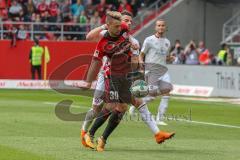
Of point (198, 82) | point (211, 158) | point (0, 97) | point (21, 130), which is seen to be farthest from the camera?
point (198, 82)

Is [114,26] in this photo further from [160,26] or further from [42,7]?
[42,7]

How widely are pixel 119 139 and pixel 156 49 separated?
436 centimetres

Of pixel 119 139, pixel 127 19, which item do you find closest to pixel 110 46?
pixel 127 19

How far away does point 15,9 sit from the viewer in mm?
43375

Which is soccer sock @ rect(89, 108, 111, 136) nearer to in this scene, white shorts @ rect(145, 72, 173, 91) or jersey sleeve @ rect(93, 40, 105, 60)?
jersey sleeve @ rect(93, 40, 105, 60)

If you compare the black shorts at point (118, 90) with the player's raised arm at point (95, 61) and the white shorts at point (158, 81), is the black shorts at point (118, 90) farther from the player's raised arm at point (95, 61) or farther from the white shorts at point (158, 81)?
the white shorts at point (158, 81)

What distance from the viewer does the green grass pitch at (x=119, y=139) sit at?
13109 millimetres

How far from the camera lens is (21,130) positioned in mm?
→ 16906

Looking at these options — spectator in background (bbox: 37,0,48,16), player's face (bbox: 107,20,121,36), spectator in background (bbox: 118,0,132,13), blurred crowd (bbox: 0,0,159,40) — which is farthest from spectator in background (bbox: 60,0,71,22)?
player's face (bbox: 107,20,121,36)

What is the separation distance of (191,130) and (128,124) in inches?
70.9

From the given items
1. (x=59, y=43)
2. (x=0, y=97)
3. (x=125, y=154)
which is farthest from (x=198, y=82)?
(x=125, y=154)

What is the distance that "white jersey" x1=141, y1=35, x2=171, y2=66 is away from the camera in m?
19.6

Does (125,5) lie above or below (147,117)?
above

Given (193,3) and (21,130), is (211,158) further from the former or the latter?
(193,3)
